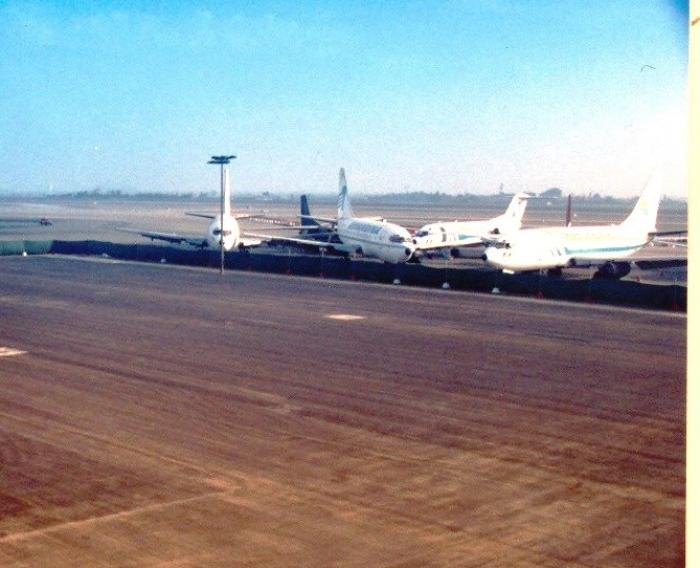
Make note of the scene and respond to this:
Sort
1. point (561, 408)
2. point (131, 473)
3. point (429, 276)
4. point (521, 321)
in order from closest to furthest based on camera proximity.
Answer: point (131, 473) < point (561, 408) < point (521, 321) < point (429, 276)

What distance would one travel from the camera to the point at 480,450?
18531 mm

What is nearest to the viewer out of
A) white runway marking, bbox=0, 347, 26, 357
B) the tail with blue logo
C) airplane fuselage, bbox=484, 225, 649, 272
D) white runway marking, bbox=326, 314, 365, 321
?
white runway marking, bbox=0, 347, 26, 357

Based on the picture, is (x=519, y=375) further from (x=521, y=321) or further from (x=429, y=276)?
(x=429, y=276)

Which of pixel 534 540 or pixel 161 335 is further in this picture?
pixel 161 335

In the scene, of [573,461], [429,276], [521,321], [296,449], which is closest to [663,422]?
[573,461]

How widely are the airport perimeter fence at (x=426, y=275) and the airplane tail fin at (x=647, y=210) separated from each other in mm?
14295

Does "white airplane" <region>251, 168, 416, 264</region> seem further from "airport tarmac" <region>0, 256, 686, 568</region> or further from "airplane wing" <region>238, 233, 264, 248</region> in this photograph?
"airport tarmac" <region>0, 256, 686, 568</region>

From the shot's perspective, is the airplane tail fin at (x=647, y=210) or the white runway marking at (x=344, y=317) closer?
the white runway marking at (x=344, y=317)

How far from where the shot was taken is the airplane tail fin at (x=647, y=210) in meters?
61.9

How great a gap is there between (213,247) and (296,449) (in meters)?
53.0

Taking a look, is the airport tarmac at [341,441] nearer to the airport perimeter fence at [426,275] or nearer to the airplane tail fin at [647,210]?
the airport perimeter fence at [426,275]

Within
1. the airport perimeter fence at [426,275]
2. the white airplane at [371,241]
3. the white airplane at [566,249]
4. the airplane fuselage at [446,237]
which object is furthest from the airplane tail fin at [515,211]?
the airport perimeter fence at [426,275]

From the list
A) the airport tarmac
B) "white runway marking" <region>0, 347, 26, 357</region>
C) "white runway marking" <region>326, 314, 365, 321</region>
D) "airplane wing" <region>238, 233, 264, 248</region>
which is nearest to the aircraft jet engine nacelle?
"airplane wing" <region>238, 233, 264, 248</region>

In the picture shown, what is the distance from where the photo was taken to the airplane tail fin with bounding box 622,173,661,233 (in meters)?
61.9
